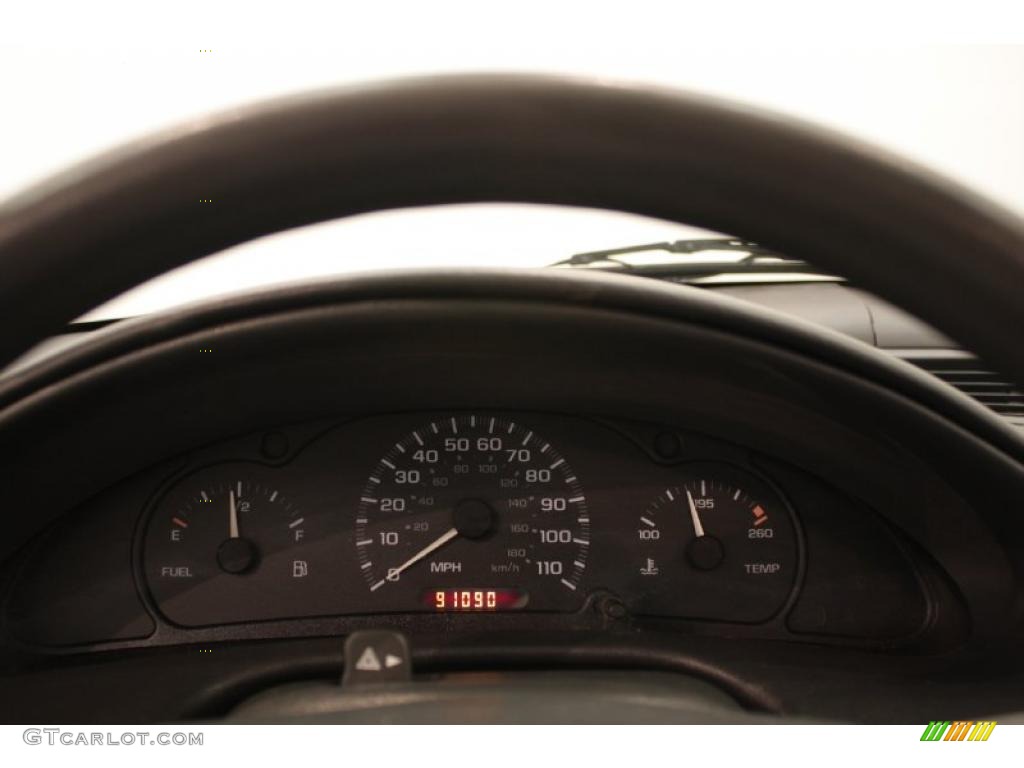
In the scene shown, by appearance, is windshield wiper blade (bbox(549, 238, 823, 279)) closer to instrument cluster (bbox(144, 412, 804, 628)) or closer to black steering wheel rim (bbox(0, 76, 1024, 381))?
instrument cluster (bbox(144, 412, 804, 628))

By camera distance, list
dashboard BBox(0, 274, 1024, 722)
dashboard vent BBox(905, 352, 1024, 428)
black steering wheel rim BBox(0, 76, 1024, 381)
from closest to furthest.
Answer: black steering wheel rim BBox(0, 76, 1024, 381) → dashboard BBox(0, 274, 1024, 722) → dashboard vent BBox(905, 352, 1024, 428)

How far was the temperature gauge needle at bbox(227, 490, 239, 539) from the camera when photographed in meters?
1.61

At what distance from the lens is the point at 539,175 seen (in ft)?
2.16

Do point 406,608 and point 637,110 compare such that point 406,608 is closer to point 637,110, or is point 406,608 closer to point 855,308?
point 855,308

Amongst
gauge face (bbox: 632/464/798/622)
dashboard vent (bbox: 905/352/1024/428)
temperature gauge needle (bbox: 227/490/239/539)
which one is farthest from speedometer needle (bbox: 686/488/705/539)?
temperature gauge needle (bbox: 227/490/239/539)

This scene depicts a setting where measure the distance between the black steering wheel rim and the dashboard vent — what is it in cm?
97

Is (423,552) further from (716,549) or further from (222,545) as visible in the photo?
(716,549)

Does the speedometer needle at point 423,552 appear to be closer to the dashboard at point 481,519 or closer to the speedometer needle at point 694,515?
the dashboard at point 481,519

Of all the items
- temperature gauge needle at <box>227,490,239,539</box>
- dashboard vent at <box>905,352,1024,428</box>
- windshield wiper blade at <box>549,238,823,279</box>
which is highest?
windshield wiper blade at <box>549,238,823,279</box>

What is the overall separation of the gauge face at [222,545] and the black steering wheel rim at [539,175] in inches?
38.9

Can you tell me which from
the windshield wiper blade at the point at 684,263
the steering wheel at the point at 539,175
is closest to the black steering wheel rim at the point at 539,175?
the steering wheel at the point at 539,175

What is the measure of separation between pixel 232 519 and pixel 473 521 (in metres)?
0.39

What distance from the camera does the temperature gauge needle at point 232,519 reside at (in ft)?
5.27

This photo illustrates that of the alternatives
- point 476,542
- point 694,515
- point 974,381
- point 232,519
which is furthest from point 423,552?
point 974,381
